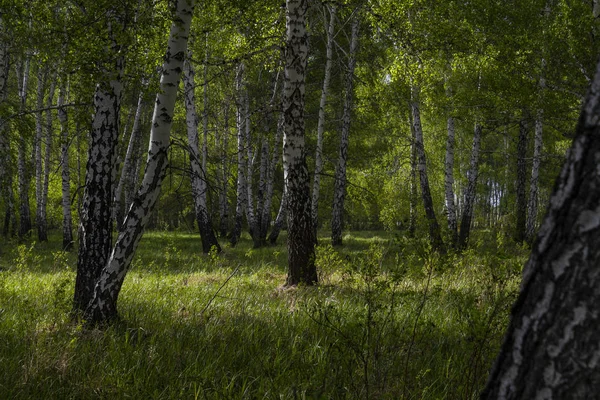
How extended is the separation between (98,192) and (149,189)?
76cm

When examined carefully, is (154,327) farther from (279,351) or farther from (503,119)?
(503,119)

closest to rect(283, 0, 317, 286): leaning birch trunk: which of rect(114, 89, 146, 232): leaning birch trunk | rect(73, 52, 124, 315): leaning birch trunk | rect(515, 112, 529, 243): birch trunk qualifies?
rect(73, 52, 124, 315): leaning birch trunk

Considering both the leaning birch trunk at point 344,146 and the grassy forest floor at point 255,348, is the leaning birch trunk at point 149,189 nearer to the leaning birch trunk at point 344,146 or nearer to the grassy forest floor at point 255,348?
the grassy forest floor at point 255,348

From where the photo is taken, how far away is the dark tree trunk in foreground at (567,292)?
3.07ft

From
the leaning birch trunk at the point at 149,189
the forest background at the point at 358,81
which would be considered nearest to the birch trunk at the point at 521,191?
the forest background at the point at 358,81

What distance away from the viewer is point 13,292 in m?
5.44

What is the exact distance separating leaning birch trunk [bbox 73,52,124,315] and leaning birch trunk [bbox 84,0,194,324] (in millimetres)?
466

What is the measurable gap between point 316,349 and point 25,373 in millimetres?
2037

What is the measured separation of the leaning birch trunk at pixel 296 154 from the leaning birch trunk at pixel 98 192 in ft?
8.06

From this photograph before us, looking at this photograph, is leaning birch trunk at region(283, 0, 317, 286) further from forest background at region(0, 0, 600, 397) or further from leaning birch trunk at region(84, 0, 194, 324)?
leaning birch trunk at region(84, 0, 194, 324)

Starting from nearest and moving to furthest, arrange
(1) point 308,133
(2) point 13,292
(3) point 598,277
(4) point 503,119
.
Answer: (3) point 598,277, (2) point 13,292, (4) point 503,119, (1) point 308,133

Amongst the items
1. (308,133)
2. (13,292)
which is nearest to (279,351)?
(13,292)

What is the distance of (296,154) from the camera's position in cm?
619

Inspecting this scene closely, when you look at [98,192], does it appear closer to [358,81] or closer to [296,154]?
[296,154]
